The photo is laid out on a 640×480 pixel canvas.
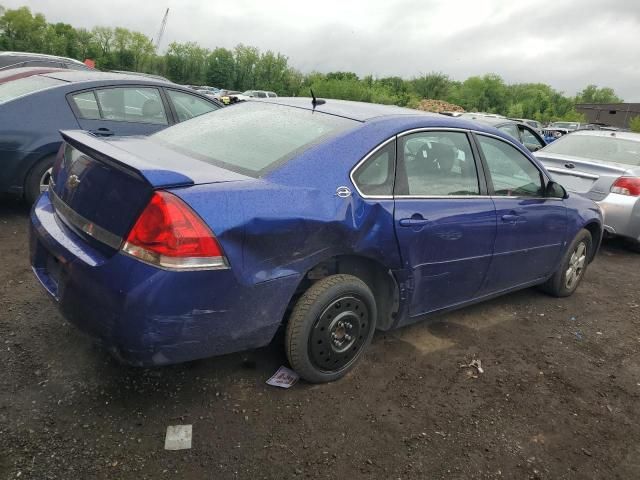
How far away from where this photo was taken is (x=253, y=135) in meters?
3.05

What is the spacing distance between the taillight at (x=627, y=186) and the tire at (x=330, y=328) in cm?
455

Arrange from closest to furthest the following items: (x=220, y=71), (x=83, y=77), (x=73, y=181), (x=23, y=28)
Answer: (x=73, y=181)
(x=83, y=77)
(x=23, y=28)
(x=220, y=71)

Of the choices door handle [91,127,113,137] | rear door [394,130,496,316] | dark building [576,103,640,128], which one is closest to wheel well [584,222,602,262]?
rear door [394,130,496,316]

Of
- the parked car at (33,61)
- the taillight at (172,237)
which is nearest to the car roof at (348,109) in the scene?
the taillight at (172,237)

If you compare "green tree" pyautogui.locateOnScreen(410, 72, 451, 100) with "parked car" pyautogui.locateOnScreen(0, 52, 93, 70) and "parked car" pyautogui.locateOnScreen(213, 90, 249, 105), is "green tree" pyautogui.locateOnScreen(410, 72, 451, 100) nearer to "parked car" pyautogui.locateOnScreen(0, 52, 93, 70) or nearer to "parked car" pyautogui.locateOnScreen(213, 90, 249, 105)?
"parked car" pyautogui.locateOnScreen(213, 90, 249, 105)

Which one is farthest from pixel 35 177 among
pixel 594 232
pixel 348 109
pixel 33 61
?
pixel 33 61

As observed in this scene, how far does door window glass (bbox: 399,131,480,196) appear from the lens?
10.2 ft

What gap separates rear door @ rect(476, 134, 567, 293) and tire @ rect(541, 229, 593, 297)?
0.35 m

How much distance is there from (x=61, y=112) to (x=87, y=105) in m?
0.30

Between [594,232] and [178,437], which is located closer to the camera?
[178,437]

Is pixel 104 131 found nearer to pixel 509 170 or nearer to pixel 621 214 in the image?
pixel 509 170

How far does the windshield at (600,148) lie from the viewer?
6678 millimetres

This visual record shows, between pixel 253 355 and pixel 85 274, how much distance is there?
3.94 feet

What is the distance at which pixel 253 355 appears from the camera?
3.17 metres
